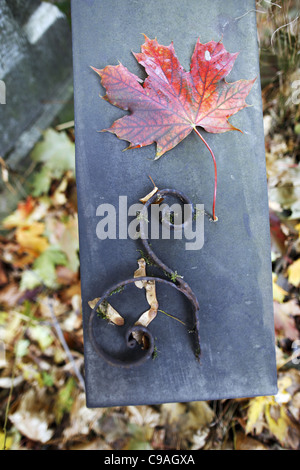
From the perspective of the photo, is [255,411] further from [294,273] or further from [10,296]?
[10,296]

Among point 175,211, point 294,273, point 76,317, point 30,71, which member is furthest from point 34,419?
point 30,71

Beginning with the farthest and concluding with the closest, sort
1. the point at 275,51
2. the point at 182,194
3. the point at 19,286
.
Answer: the point at 19,286, the point at 275,51, the point at 182,194

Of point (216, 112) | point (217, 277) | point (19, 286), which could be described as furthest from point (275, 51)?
point (19, 286)

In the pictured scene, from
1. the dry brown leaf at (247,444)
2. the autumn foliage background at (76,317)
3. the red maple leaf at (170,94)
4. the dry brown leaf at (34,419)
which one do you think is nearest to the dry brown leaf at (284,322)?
the autumn foliage background at (76,317)

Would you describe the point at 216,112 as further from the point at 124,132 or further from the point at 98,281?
the point at 98,281

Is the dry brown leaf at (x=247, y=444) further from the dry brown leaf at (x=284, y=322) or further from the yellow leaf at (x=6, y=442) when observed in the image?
the yellow leaf at (x=6, y=442)

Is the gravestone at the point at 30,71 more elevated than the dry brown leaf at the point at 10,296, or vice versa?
the gravestone at the point at 30,71

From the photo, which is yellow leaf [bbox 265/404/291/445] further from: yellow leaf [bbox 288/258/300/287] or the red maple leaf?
the red maple leaf
